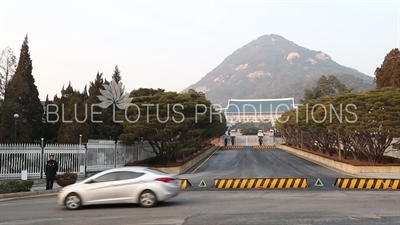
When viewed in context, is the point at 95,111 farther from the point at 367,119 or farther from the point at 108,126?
the point at 367,119

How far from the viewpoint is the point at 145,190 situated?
14195 mm

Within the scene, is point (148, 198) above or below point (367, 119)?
below

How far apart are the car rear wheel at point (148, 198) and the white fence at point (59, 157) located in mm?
12831

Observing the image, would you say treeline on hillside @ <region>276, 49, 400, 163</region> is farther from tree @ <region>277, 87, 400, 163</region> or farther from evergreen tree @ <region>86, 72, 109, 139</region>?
evergreen tree @ <region>86, 72, 109, 139</region>

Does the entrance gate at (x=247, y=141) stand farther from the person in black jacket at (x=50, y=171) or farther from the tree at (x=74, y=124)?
the person in black jacket at (x=50, y=171)

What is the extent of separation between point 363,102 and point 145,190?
23821 millimetres

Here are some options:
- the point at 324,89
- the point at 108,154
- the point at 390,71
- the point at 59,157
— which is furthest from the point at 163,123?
the point at 324,89

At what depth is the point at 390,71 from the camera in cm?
5028

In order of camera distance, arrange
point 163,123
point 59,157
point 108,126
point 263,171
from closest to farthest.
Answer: point 59,157 < point 163,123 < point 263,171 < point 108,126

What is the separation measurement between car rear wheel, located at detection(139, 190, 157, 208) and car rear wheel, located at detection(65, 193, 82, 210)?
2006 millimetres

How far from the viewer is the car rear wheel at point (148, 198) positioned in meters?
14.2

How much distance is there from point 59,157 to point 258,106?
410ft

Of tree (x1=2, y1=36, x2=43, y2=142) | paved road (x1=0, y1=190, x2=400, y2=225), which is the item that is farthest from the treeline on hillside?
tree (x1=2, y1=36, x2=43, y2=142)

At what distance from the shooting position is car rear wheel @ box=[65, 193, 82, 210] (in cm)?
1434
